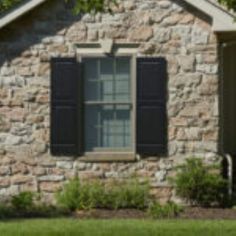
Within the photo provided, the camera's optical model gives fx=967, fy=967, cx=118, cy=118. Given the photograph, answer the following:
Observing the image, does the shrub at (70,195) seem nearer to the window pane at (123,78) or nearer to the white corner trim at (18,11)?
the window pane at (123,78)

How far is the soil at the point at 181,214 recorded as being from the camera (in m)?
15.2

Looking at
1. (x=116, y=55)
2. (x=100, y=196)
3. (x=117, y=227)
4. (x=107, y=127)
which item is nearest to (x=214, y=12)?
(x=116, y=55)

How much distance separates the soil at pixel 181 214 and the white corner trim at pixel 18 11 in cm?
348

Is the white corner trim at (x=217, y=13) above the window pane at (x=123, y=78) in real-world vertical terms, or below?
above

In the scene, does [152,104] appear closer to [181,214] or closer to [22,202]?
[181,214]

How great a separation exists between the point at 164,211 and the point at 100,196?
145 centimetres

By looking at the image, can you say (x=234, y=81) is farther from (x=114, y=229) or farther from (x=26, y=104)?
(x=114, y=229)

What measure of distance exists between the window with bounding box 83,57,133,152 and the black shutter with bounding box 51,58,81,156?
0.25 meters

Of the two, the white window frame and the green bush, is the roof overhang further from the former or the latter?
the green bush

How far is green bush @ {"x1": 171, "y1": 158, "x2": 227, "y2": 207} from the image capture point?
16.2m

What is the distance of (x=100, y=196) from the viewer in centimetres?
1609

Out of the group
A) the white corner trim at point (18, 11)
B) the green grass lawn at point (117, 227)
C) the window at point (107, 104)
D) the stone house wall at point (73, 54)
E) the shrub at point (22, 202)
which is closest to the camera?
the green grass lawn at point (117, 227)

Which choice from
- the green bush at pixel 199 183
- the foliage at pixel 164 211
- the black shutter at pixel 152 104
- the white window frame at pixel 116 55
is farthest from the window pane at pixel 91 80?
the foliage at pixel 164 211

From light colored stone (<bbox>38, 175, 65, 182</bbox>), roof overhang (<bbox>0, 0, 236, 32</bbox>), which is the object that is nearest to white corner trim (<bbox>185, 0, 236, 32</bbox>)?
roof overhang (<bbox>0, 0, 236, 32</bbox>)
